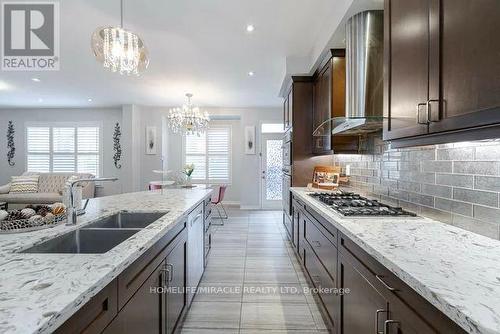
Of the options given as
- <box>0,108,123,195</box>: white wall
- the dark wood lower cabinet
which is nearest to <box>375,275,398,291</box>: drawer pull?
the dark wood lower cabinet

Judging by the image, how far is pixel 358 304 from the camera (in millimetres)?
1290

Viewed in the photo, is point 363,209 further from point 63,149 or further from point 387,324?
point 63,149

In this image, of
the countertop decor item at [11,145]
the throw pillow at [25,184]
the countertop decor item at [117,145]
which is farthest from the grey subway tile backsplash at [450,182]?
the countertop decor item at [11,145]

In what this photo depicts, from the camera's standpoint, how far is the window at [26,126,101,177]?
7168 mm

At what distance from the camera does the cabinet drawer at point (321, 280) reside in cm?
172

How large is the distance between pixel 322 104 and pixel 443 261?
2.62m

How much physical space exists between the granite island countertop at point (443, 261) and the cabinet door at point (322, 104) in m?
1.57

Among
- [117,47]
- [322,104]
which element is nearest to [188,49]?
[117,47]

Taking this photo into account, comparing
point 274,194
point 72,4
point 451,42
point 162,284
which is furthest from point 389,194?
point 274,194

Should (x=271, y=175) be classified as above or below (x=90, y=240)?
above

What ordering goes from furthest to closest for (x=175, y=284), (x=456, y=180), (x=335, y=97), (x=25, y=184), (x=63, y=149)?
(x=63, y=149)
(x=25, y=184)
(x=335, y=97)
(x=175, y=284)
(x=456, y=180)

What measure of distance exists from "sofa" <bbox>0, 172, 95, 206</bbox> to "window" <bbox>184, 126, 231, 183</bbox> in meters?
2.62

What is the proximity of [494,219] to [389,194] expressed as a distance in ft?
3.22

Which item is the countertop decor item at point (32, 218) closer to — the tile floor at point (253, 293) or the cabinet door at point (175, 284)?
the cabinet door at point (175, 284)
